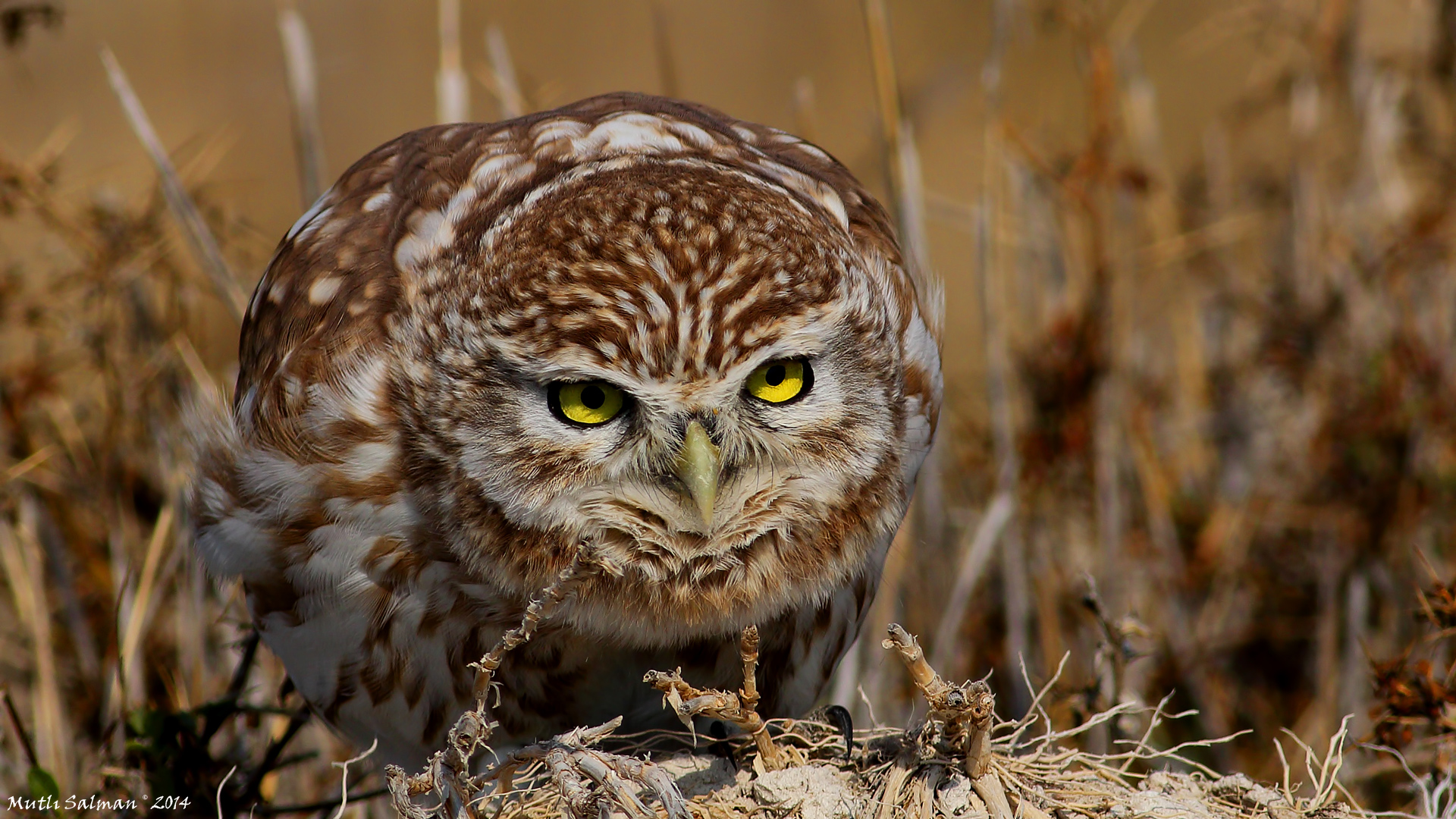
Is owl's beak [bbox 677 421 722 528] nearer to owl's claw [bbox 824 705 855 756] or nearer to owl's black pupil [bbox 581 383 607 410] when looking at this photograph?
owl's black pupil [bbox 581 383 607 410]

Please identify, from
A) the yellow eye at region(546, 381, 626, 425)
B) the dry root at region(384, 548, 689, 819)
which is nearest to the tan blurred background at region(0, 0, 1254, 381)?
the yellow eye at region(546, 381, 626, 425)

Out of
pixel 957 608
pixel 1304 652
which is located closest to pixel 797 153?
pixel 957 608

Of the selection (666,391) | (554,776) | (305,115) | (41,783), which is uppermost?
(305,115)

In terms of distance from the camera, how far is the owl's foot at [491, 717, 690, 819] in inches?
56.5

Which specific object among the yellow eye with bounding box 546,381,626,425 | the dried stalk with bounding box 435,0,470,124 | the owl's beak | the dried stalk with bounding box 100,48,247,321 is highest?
the dried stalk with bounding box 435,0,470,124

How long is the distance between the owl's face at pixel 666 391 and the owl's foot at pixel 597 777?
385 millimetres

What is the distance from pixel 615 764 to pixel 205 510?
1.17 metres

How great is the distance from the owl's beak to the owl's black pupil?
5.2 inches

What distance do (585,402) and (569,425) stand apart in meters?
0.04

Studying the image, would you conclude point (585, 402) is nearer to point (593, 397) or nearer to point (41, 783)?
point (593, 397)

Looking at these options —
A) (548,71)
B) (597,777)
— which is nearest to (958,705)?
(597,777)

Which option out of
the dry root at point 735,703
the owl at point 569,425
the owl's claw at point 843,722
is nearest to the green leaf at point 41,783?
the owl at point 569,425

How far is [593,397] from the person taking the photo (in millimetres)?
1833

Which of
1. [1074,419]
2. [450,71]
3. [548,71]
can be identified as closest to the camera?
[450,71]
